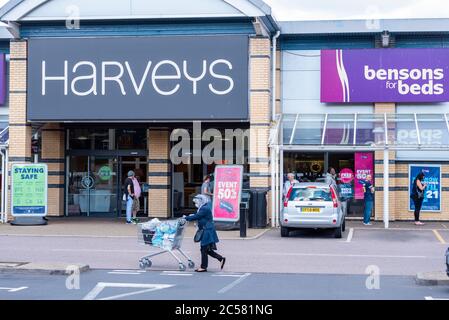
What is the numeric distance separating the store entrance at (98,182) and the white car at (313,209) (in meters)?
8.75

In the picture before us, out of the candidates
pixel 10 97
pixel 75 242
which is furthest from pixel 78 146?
pixel 75 242

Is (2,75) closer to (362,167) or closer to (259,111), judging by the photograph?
(259,111)

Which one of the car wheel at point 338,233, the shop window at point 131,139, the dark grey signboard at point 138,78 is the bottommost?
the car wheel at point 338,233

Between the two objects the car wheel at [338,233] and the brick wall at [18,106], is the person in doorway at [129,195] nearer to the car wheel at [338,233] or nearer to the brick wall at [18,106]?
the brick wall at [18,106]

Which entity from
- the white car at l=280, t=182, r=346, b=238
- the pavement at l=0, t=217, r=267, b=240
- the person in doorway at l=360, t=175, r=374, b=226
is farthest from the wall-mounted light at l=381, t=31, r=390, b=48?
the pavement at l=0, t=217, r=267, b=240

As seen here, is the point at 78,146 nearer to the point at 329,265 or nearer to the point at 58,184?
the point at 58,184

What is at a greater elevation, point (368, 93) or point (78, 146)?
point (368, 93)

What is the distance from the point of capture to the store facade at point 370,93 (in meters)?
25.1

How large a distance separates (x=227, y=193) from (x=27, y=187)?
6353 mm

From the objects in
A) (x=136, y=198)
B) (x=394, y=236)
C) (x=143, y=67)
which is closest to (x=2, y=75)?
(x=143, y=67)

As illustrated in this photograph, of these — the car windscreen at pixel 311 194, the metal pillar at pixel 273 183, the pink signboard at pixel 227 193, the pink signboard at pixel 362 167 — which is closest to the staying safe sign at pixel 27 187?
→ the pink signboard at pixel 227 193

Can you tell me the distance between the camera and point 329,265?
15.2 m

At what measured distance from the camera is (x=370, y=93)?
25453mm

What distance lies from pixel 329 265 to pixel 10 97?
44.7 ft
